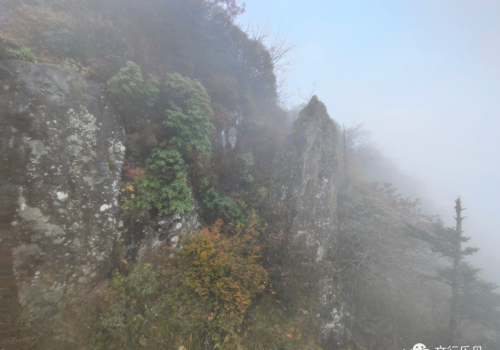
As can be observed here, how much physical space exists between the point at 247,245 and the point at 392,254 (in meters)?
8.97

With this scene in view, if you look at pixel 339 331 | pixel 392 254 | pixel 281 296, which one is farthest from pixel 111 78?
pixel 392 254

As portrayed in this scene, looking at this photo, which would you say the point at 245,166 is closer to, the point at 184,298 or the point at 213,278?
the point at 213,278

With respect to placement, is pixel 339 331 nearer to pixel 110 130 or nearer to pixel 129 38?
pixel 110 130

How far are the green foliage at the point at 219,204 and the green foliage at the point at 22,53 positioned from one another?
6.88m

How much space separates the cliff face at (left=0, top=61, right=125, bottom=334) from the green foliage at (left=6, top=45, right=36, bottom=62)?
169 mm

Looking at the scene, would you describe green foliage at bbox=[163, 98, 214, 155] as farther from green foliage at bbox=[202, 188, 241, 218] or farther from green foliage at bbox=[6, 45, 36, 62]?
green foliage at bbox=[6, 45, 36, 62]

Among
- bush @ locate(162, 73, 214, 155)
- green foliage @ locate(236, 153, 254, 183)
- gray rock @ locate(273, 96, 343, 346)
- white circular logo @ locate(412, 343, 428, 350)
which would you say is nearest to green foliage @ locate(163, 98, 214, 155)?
bush @ locate(162, 73, 214, 155)

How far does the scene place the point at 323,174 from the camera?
36.5ft

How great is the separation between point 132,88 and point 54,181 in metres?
4.14

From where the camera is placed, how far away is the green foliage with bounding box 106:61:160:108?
21.0 ft

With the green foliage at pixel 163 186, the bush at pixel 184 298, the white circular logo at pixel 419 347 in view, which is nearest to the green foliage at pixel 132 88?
the green foliage at pixel 163 186

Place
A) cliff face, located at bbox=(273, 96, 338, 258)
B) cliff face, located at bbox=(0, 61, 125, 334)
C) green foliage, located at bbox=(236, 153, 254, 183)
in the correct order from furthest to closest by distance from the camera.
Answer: green foliage, located at bbox=(236, 153, 254, 183)
cliff face, located at bbox=(273, 96, 338, 258)
cliff face, located at bbox=(0, 61, 125, 334)

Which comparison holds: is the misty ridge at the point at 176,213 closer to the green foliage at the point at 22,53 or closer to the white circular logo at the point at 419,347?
the green foliage at the point at 22,53

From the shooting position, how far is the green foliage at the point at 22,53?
15.6ft
